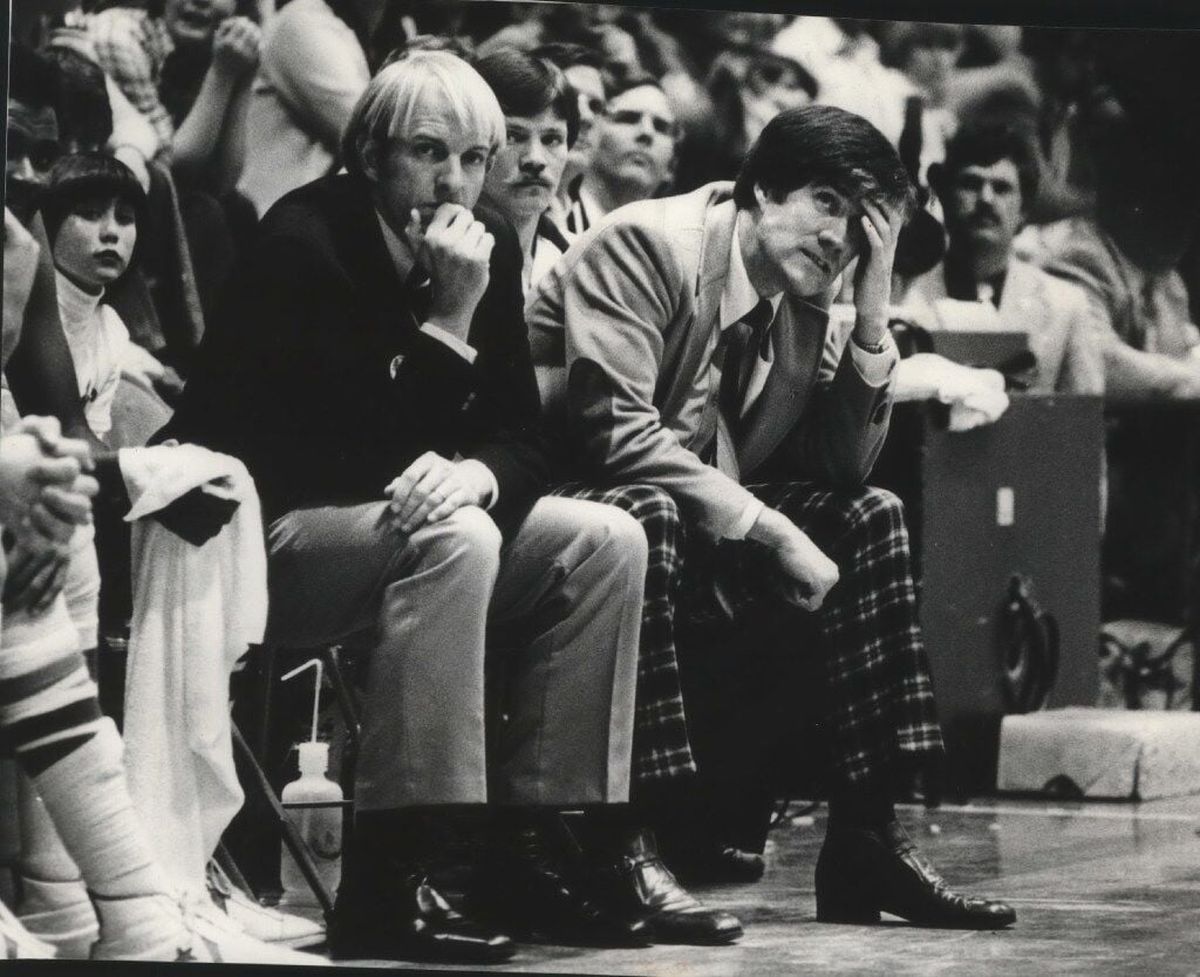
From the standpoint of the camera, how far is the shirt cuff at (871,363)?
4.46 meters

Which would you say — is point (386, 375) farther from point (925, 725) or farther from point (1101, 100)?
point (1101, 100)

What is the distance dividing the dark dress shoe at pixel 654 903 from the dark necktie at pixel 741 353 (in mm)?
852

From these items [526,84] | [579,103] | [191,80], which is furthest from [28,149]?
→ [579,103]

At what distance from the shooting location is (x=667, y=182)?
4586 mm

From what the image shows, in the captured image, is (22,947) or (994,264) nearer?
(22,947)

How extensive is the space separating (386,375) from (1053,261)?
1.58 m

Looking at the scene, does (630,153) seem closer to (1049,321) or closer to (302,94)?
(302,94)

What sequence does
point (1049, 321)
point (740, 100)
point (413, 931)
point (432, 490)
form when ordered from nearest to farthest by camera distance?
point (413, 931) → point (432, 490) → point (740, 100) → point (1049, 321)

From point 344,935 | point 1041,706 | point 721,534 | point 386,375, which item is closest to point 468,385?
point 386,375

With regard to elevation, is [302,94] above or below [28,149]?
above

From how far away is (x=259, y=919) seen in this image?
4156 mm

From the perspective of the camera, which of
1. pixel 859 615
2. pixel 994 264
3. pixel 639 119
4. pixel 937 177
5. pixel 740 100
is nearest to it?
pixel 859 615

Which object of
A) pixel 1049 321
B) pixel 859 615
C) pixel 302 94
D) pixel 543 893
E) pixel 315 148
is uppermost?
pixel 302 94

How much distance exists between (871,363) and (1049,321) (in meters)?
1.08
